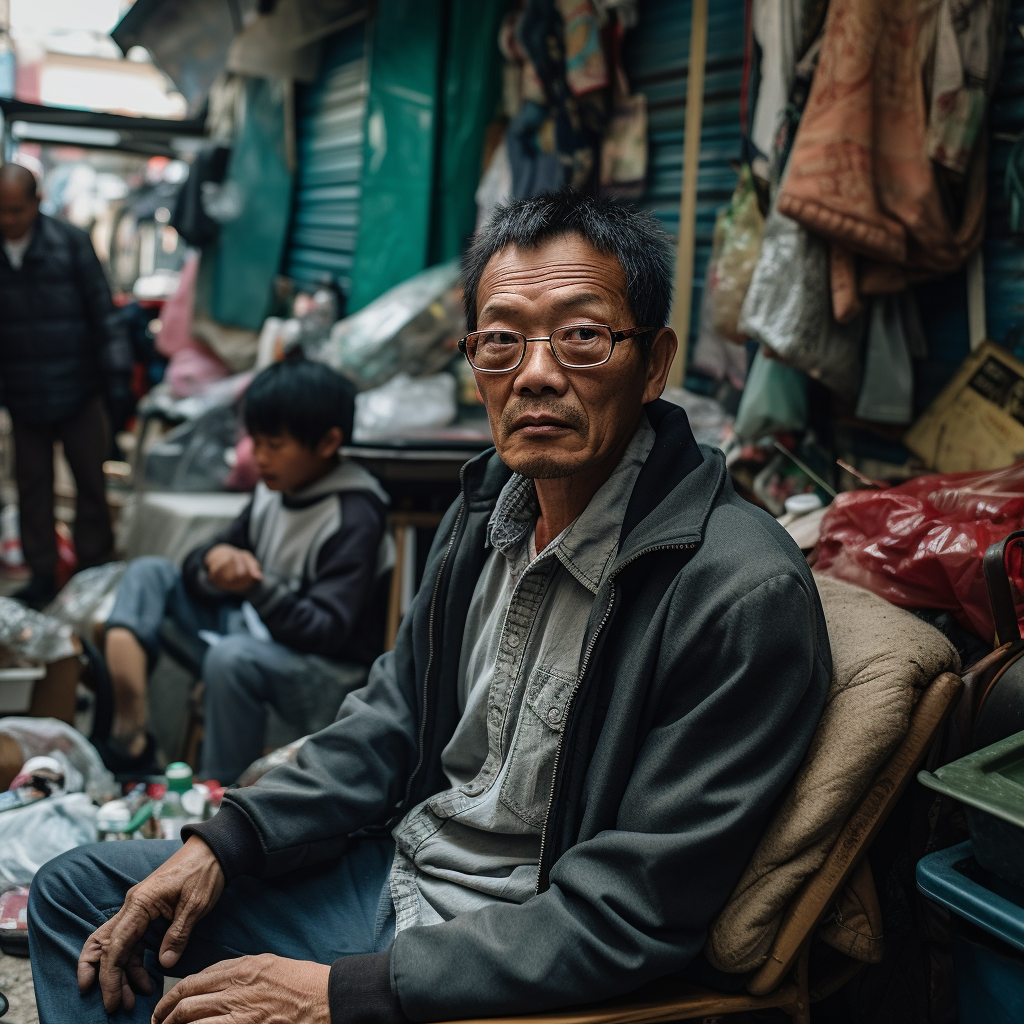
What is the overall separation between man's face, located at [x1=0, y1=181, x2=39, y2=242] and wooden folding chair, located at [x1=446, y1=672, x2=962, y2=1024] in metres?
5.90

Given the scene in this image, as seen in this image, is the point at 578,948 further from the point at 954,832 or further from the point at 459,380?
the point at 459,380

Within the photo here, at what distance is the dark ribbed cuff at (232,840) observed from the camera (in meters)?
1.83

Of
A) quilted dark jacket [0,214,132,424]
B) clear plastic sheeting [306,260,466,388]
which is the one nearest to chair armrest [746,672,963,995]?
clear plastic sheeting [306,260,466,388]

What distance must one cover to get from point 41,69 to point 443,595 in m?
21.2

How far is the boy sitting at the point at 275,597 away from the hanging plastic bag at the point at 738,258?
133cm

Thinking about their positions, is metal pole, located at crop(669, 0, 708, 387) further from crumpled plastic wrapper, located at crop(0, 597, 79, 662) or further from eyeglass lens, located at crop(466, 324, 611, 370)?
crumpled plastic wrapper, located at crop(0, 597, 79, 662)

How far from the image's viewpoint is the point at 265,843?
1866 mm

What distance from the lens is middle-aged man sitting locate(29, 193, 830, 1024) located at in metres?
1.51

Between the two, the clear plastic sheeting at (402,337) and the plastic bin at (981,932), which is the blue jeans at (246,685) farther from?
the plastic bin at (981,932)

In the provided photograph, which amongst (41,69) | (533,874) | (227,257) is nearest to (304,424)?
(533,874)

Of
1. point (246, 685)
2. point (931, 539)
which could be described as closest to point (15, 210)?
point (246, 685)

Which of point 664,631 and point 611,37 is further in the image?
point 611,37

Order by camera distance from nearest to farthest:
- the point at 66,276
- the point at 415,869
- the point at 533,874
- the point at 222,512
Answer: the point at 533,874
the point at 415,869
the point at 222,512
the point at 66,276

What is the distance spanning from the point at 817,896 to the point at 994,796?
314 millimetres
